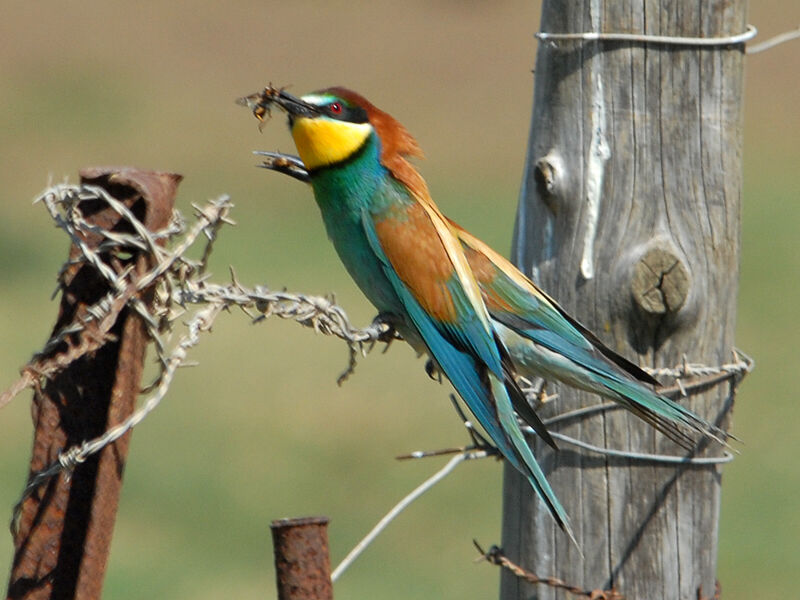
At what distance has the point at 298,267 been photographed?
1230 cm

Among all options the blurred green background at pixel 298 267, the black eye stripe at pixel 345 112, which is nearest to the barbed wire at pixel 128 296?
the black eye stripe at pixel 345 112

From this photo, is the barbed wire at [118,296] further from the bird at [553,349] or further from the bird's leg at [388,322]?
the bird's leg at [388,322]

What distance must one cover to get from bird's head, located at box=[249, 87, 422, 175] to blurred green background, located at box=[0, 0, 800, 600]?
4075mm

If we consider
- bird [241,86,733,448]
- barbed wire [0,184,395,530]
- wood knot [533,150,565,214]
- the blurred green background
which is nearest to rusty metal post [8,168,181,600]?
barbed wire [0,184,395,530]

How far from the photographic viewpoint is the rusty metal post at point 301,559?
1979 millimetres

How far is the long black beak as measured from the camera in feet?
9.79

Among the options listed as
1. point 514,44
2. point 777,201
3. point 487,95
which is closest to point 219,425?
point 777,201

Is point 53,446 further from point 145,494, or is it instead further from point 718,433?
point 145,494

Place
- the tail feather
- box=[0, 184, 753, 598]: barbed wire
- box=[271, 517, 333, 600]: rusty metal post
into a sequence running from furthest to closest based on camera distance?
the tail feather < box=[271, 517, 333, 600]: rusty metal post < box=[0, 184, 753, 598]: barbed wire

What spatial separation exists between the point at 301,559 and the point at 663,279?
3.32 ft

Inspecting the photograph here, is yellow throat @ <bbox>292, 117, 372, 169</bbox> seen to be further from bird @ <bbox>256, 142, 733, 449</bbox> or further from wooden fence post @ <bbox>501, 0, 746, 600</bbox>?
wooden fence post @ <bbox>501, 0, 746, 600</bbox>

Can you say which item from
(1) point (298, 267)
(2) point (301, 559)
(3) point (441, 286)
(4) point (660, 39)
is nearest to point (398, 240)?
(3) point (441, 286)

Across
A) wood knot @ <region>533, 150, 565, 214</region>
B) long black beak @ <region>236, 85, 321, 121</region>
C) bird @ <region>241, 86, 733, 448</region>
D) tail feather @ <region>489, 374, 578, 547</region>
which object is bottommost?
tail feather @ <region>489, 374, 578, 547</region>

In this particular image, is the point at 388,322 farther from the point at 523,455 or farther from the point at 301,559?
the point at 301,559
